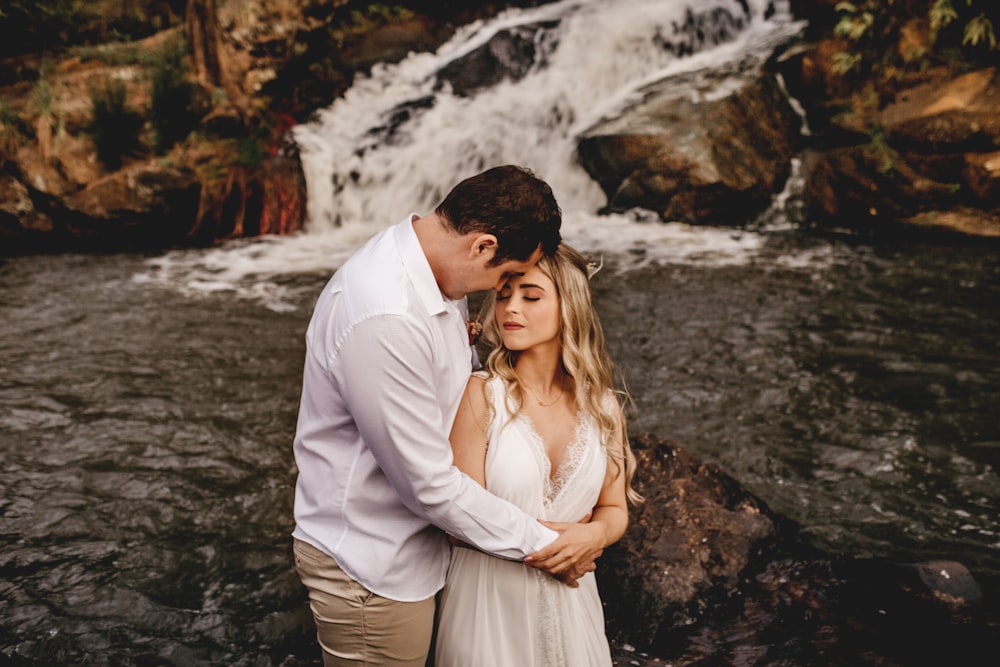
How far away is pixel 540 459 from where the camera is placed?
112 inches

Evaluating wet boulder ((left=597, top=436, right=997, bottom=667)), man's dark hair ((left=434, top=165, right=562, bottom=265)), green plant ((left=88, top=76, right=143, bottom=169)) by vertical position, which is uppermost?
green plant ((left=88, top=76, right=143, bottom=169))

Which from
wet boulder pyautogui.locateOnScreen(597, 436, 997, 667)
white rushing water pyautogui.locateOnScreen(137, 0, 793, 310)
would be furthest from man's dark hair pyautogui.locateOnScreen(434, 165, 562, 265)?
white rushing water pyautogui.locateOnScreen(137, 0, 793, 310)

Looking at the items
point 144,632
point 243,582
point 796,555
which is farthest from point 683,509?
point 144,632

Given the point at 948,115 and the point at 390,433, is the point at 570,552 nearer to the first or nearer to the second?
the point at 390,433

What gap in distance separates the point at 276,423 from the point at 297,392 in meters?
0.53

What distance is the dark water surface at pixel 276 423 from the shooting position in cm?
419

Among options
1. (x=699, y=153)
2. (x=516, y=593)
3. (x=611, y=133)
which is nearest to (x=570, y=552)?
(x=516, y=593)

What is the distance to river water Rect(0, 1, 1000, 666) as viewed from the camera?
427 centimetres

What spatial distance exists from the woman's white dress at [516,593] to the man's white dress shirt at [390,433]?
0.13 metres

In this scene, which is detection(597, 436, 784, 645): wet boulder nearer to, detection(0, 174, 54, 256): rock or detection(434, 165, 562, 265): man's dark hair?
detection(434, 165, 562, 265): man's dark hair

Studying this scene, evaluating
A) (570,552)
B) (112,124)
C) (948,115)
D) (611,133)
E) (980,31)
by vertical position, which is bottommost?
(570,552)

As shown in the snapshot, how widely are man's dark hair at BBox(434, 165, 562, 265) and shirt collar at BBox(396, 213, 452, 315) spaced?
151 mm

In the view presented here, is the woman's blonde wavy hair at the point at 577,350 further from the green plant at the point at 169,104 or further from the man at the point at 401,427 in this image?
the green plant at the point at 169,104

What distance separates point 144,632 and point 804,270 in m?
7.66
